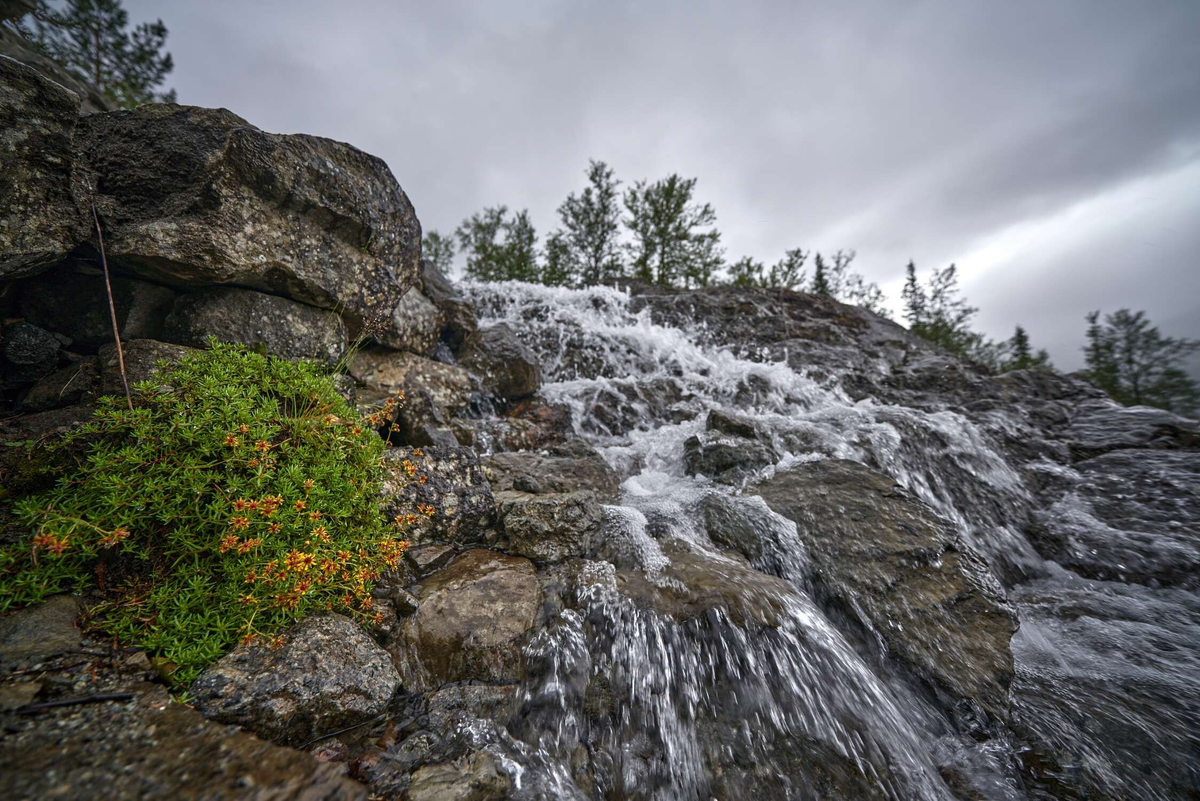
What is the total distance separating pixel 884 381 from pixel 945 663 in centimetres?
1161

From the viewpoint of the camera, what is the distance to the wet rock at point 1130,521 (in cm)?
584

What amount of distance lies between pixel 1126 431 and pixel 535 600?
12.9 metres

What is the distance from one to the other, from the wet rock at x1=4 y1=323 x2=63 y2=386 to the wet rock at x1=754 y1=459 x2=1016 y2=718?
25.8 feet

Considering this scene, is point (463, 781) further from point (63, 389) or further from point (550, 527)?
point (63, 389)

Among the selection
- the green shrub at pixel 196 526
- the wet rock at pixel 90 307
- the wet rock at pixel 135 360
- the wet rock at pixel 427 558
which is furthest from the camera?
the wet rock at pixel 90 307

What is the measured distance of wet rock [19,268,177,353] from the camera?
13.1 ft

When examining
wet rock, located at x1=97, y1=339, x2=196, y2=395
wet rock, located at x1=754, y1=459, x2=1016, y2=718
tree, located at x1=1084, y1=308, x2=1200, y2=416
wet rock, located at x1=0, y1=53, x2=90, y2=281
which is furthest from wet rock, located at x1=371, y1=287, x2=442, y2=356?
tree, located at x1=1084, y1=308, x2=1200, y2=416

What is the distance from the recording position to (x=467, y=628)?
337 centimetres

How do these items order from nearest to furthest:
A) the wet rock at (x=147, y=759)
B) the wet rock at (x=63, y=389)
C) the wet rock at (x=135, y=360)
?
the wet rock at (x=147, y=759), the wet rock at (x=135, y=360), the wet rock at (x=63, y=389)

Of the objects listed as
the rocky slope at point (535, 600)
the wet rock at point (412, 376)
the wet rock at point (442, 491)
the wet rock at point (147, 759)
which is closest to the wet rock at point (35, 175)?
the rocky slope at point (535, 600)

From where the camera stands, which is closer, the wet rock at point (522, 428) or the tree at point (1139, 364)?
the wet rock at point (522, 428)

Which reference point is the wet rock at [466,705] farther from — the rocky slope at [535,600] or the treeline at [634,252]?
the treeline at [634,252]

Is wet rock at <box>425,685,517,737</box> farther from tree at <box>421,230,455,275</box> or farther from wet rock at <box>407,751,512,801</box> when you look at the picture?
tree at <box>421,230,455,275</box>

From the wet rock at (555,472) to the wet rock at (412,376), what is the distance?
4.74ft
